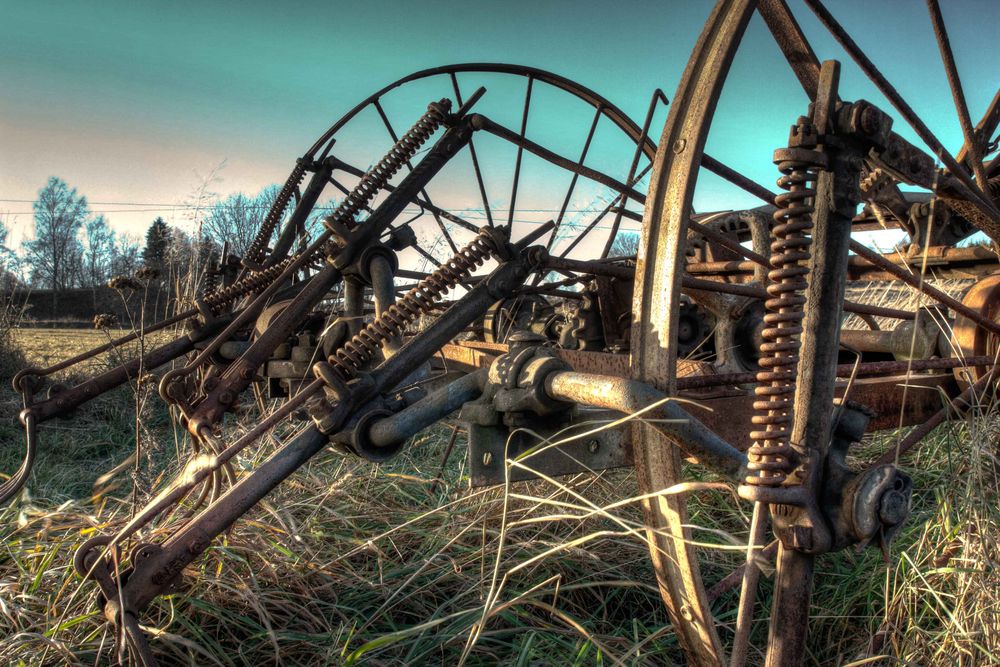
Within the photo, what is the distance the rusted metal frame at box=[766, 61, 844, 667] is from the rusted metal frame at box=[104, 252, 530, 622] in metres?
1.09

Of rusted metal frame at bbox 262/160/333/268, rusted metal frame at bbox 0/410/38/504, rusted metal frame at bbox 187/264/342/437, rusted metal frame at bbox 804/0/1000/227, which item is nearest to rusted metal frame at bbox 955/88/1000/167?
rusted metal frame at bbox 804/0/1000/227

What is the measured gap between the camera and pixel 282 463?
1.80m

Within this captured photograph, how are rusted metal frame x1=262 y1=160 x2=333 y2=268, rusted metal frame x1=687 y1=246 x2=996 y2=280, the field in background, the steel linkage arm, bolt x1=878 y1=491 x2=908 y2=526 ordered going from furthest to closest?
the field in background, rusted metal frame x1=262 y1=160 x2=333 y2=268, rusted metal frame x1=687 y1=246 x2=996 y2=280, the steel linkage arm, bolt x1=878 y1=491 x2=908 y2=526

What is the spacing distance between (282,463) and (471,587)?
0.62 meters

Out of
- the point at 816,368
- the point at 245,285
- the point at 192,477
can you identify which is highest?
the point at 245,285

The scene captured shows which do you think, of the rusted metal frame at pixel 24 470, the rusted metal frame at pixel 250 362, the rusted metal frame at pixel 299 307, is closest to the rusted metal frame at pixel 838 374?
the rusted metal frame at pixel 299 307

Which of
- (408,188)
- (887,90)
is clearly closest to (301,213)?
(408,188)

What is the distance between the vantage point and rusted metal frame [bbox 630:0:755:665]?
1397 mm

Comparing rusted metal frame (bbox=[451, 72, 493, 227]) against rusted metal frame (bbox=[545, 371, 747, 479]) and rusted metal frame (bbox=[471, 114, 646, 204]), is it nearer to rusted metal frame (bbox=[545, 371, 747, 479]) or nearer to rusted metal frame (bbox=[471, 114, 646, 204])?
rusted metal frame (bbox=[471, 114, 646, 204])

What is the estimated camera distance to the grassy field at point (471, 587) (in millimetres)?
1681

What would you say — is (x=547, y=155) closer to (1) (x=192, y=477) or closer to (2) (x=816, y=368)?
(1) (x=192, y=477)

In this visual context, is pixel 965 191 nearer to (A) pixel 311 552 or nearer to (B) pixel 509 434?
(B) pixel 509 434

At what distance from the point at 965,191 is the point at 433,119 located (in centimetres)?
231

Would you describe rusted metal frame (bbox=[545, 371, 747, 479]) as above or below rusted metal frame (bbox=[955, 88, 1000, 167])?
below
